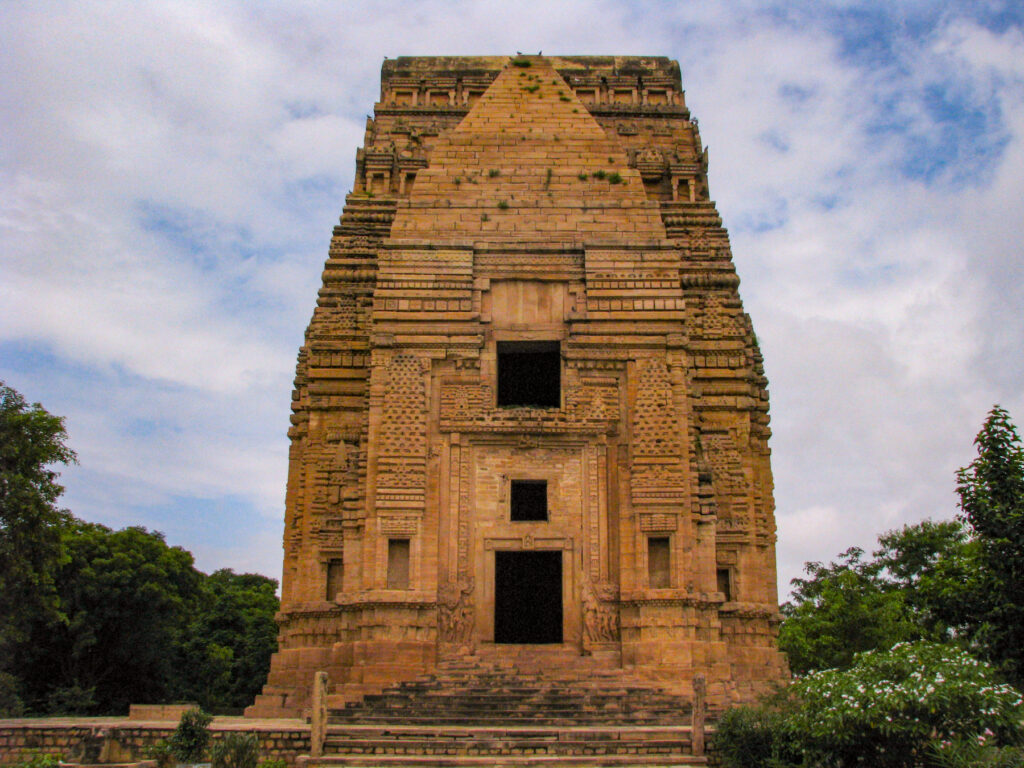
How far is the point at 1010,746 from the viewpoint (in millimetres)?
10523

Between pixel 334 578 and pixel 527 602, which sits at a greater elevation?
pixel 334 578

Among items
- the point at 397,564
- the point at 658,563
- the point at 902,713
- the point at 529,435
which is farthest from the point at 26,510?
the point at 902,713

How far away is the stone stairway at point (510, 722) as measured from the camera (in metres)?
14.1

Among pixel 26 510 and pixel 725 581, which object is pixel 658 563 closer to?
pixel 725 581

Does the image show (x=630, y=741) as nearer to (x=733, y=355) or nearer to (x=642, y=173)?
(x=733, y=355)

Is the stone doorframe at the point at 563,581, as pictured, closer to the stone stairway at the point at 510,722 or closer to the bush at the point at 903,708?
the stone stairway at the point at 510,722

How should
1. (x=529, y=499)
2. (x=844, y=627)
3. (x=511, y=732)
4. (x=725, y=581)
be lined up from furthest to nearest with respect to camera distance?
1. (x=844, y=627)
2. (x=529, y=499)
3. (x=725, y=581)
4. (x=511, y=732)

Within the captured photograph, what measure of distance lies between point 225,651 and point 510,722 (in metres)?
24.9

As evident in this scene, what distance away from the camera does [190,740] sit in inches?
537

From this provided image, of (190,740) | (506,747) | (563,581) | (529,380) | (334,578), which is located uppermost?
(529,380)

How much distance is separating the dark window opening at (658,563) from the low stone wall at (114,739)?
21.7ft

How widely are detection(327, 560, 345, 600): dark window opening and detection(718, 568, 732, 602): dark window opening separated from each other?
781 cm

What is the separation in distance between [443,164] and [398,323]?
4.24 metres

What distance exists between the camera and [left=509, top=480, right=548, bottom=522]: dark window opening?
1955cm
